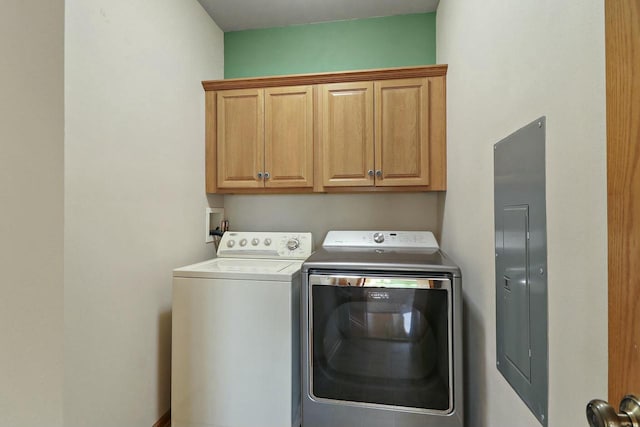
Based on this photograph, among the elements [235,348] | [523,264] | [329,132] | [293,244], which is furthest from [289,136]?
[523,264]

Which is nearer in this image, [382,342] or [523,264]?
[523,264]

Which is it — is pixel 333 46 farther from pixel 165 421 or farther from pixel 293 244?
pixel 165 421

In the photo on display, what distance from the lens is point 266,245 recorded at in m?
2.15

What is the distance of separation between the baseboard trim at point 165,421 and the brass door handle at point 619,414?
1.98 meters

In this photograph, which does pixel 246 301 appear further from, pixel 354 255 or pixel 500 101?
pixel 500 101

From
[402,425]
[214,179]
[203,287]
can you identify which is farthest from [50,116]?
[402,425]

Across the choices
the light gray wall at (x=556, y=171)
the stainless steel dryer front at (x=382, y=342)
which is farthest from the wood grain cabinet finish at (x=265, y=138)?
the light gray wall at (x=556, y=171)

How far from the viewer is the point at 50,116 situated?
856mm

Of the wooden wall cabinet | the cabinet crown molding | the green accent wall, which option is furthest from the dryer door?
the green accent wall

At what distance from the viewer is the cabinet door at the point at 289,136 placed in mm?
2066

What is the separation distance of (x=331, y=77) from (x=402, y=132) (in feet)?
2.01

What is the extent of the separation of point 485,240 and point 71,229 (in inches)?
65.0

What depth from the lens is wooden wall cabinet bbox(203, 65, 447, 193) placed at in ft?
6.40

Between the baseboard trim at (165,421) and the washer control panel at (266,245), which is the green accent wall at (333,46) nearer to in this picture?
the washer control panel at (266,245)
